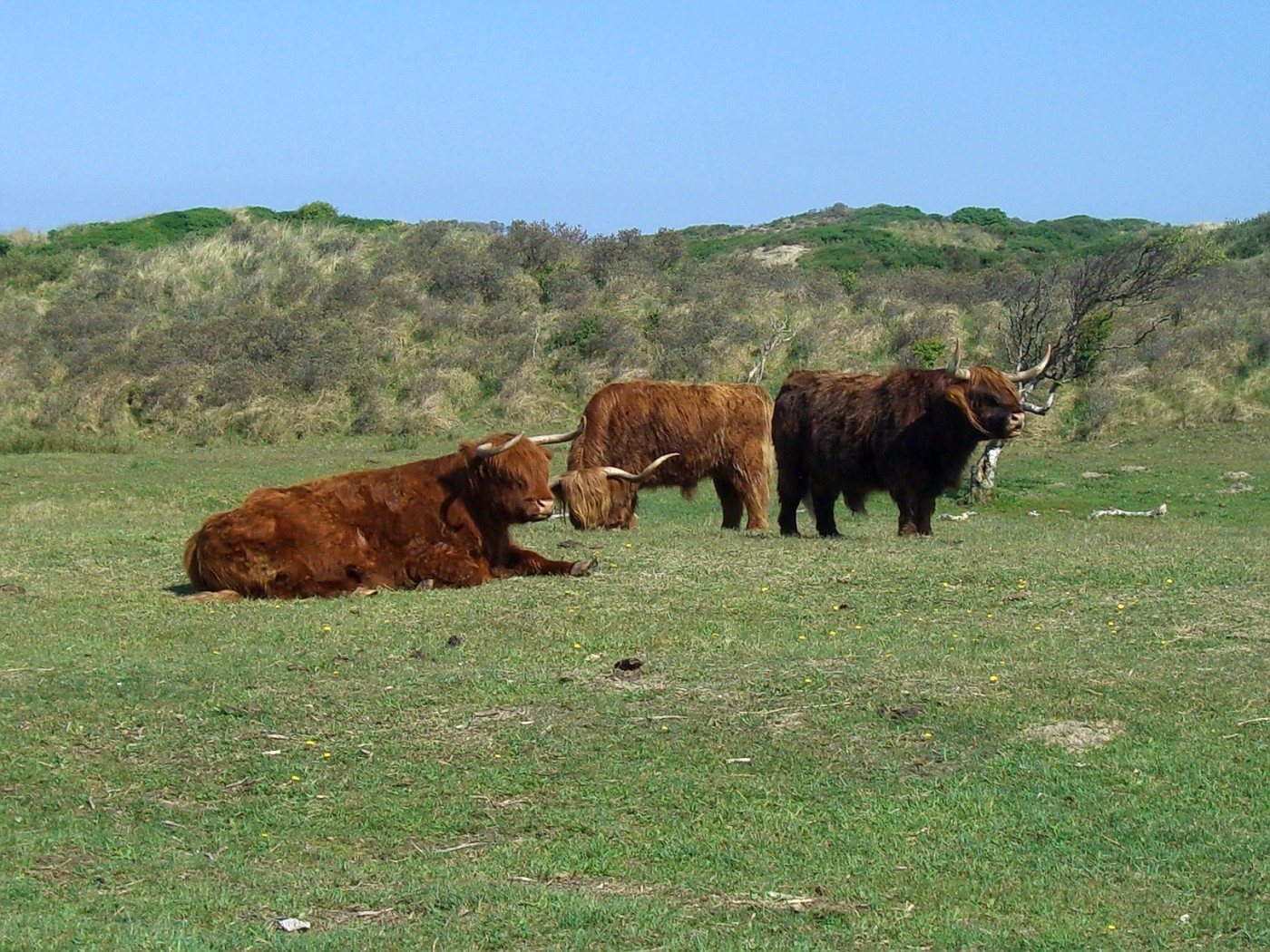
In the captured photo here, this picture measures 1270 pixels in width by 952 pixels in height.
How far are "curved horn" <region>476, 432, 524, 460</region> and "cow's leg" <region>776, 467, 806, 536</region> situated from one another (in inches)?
195

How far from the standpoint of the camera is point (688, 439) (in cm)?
1762

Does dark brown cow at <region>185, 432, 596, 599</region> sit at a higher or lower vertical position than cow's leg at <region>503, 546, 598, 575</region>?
higher

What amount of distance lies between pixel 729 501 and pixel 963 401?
397 centimetres

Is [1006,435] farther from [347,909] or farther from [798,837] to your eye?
[347,909]

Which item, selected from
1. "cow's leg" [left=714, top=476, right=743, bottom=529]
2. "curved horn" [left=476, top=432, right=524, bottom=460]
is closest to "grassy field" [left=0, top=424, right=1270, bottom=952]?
"curved horn" [left=476, top=432, right=524, bottom=460]

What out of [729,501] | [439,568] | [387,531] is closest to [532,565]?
[439,568]

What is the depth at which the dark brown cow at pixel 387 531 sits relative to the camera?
1095 centimetres

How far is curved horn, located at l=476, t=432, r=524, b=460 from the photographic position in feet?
38.4

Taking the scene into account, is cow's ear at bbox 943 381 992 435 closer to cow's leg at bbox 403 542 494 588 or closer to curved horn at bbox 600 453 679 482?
curved horn at bbox 600 453 679 482

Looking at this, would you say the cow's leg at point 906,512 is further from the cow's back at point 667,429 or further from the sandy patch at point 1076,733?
the sandy patch at point 1076,733

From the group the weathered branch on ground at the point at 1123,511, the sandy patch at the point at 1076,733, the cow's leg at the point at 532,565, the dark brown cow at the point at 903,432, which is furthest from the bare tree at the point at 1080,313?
the sandy patch at the point at 1076,733

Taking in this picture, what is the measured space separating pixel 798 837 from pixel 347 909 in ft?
5.91

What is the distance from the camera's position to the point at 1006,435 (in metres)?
15.1

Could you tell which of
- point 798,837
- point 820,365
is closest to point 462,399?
point 820,365
